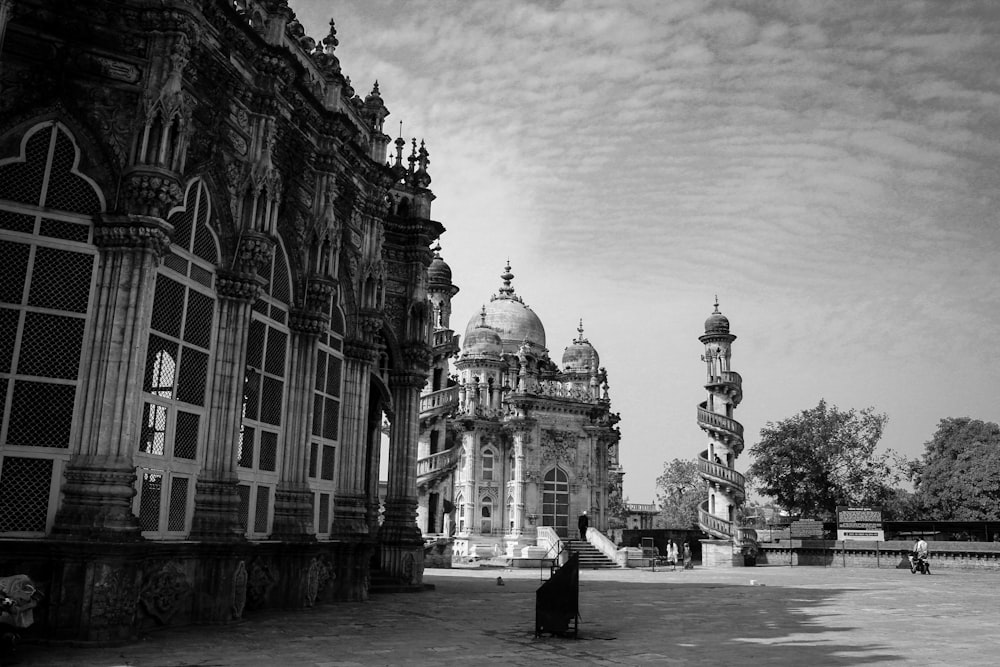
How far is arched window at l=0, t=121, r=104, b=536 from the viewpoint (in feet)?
37.6

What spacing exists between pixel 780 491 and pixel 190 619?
179 feet

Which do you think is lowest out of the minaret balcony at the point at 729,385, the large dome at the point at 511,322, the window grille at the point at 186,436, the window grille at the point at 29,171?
the window grille at the point at 186,436

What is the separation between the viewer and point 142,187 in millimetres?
12164

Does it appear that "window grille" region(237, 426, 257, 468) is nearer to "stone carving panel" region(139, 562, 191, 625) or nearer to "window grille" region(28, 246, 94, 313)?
"stone carving panel" region(139, 562, 191, 625)

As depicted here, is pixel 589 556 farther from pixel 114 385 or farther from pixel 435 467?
pixel 114 385

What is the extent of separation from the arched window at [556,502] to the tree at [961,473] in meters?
25.7

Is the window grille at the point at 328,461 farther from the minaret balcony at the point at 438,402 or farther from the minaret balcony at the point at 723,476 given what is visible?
the minaret balcony at the point at 723,476

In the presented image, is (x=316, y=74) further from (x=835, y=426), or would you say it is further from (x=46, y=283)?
(x=835, y=426)

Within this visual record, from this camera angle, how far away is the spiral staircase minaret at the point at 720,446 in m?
49.3

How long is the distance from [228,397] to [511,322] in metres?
51.0

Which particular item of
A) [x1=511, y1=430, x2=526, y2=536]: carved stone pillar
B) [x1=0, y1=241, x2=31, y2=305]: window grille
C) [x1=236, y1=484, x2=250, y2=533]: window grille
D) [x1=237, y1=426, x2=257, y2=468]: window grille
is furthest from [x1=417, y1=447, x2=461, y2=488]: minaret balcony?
[x1=0, y1=241, x2=31, y2=305]: window grille

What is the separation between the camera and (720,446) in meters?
53.3

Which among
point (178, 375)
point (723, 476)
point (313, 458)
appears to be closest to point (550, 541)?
point (723, 476)

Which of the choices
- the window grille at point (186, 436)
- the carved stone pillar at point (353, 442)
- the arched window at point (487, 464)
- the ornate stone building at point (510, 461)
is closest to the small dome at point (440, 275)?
the ornate stone building at point (510, 461)
